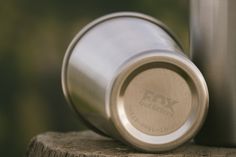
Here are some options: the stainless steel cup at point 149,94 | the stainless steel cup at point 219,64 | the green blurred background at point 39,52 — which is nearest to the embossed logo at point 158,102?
the stainless steel cup at point 149,94

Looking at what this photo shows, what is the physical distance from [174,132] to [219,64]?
0.15m

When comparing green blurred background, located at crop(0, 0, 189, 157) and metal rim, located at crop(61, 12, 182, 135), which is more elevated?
metal rim, located at crop(61, 12, 182, 135)

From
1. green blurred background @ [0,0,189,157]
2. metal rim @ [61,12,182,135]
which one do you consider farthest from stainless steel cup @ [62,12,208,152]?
green blurred background @ [0,0,189,157]

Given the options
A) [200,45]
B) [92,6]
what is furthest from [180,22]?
[200,45]

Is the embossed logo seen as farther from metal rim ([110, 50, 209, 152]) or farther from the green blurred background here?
the green blurred background

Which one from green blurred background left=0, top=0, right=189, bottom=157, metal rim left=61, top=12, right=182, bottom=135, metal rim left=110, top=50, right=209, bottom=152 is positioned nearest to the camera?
metal rim left=110, top=50, right=209, bottom=152

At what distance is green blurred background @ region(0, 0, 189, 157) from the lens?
310cm

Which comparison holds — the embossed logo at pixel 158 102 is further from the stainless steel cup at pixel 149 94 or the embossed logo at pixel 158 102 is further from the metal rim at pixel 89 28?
the metal rim at pixel 89 28

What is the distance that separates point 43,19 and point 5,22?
158 millimetres

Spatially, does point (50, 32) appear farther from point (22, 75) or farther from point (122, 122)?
point (122, 122)

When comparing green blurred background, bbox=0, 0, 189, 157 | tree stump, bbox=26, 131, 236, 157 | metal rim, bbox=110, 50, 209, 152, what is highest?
metal rim, bbox=110, 50, 209, 152

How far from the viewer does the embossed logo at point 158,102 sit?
1.13m

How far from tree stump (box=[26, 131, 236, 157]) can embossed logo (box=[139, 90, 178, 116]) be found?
0.06 metres

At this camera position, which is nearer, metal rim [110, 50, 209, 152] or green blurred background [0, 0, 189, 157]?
metal rim [110, 50, 209, 152]
